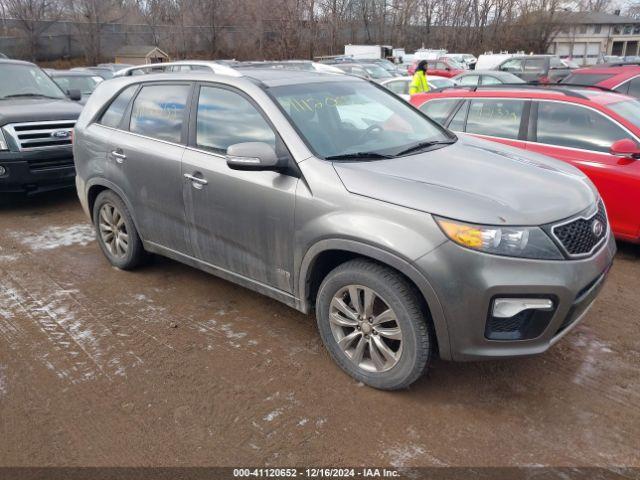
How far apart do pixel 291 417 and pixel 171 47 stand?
5468cm

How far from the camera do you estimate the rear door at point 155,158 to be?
13.0ft

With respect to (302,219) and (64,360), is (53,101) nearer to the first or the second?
(64,360)

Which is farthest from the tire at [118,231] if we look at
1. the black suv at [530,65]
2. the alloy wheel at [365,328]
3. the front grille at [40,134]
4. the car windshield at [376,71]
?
the black suv at [530,65]

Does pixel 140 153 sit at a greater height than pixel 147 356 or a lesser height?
greater

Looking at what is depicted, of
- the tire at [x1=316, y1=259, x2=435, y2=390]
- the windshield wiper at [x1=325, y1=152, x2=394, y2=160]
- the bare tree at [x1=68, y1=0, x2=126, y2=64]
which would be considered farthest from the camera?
the bare tree at [x1=68, y1=0, x2=126, y2=64]

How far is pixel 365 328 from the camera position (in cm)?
305

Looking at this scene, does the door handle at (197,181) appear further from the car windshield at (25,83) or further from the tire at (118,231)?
the car windshield at (25,83)

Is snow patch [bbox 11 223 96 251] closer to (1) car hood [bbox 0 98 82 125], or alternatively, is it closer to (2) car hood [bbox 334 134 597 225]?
(1) car hood [bbox 0 98 82 125]

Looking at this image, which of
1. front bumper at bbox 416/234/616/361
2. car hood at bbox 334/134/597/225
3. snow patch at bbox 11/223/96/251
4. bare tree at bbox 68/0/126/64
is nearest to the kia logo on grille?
car hood at bbox 334/134/597/225

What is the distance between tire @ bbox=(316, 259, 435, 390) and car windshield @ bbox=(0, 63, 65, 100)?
271 inches

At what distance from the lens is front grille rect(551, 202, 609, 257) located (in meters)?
2.73

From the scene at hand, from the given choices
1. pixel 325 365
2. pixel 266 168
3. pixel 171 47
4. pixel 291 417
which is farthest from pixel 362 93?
pixel 171 47

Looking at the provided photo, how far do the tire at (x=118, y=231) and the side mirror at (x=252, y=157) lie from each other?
178 cm

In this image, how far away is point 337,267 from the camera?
3.11 metres
